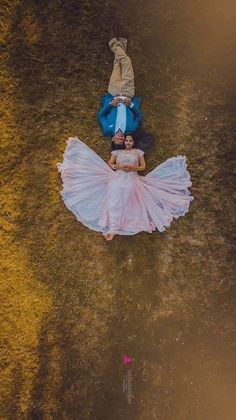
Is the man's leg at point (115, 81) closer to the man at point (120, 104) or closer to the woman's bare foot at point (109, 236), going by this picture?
the man at point (120, 104)

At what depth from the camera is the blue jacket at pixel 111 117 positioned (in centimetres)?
565

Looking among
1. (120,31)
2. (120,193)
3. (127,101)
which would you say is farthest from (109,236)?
(120,31)

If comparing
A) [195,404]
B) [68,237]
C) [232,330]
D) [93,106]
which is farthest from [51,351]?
[93,106]

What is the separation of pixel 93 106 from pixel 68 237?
200 centimetres

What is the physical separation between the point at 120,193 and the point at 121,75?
192cm

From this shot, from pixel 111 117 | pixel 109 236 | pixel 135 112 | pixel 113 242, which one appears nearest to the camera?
pixel 109 236

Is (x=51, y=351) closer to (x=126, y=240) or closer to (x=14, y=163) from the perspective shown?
(x=126, y=240)

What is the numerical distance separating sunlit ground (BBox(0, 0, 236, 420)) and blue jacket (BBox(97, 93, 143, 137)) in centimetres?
16

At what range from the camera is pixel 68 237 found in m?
5.28

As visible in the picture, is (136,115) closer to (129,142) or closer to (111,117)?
(111,117)

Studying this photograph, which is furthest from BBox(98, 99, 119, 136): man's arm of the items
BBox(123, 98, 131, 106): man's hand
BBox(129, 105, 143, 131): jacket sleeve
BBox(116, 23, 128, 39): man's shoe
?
BBox(116, 23, 128, 39): man's shoe

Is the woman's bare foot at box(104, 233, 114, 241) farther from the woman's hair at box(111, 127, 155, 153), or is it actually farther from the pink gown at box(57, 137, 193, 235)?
the woman's hair at box(111, 127, 155, 153)

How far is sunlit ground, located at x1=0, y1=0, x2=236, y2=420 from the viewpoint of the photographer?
15.8 ft

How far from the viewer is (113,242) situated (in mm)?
5301
